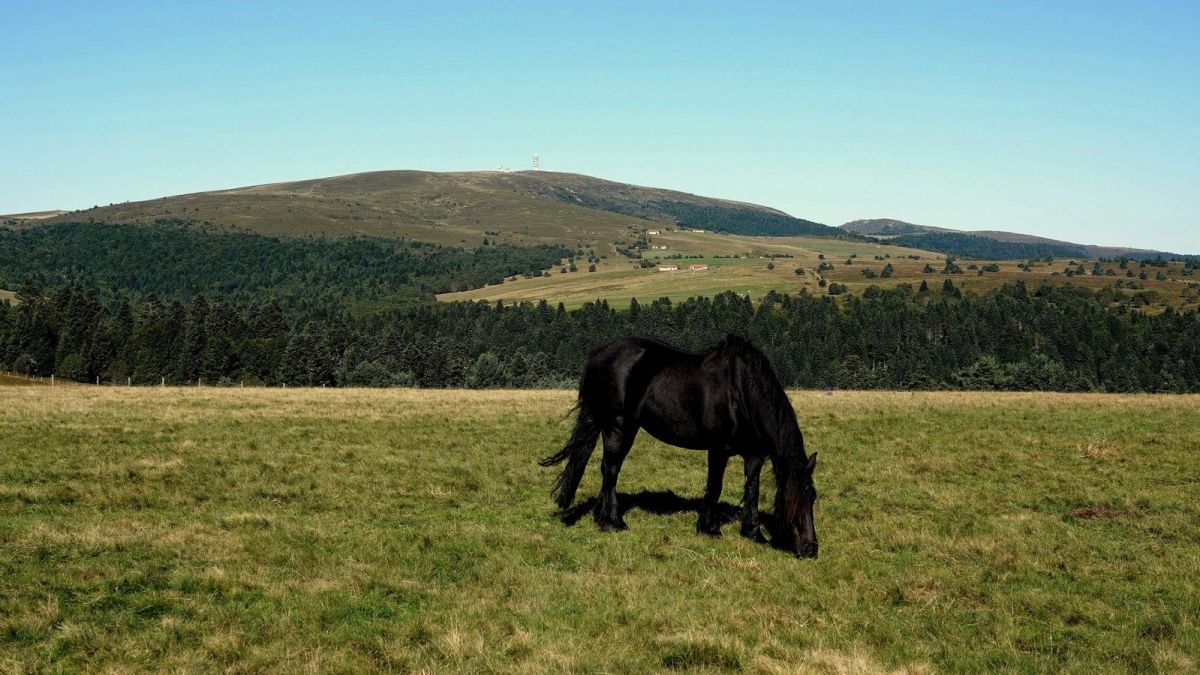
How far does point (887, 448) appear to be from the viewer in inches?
891

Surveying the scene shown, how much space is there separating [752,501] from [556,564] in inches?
140

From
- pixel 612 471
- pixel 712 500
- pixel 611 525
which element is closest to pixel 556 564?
pixel 611 525

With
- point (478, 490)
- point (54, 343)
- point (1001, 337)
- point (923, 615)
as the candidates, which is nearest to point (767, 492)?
point (478, 490)

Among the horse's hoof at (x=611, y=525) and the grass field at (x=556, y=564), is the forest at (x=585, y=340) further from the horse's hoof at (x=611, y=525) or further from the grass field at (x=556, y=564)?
the horse's hoof at (x=611, y=525)

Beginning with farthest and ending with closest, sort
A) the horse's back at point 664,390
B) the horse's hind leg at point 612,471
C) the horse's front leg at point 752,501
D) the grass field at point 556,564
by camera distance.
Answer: the horse's hind leg at point 612,471 < the horse's back at point 664,390 < the horse's front leg at point 752,501 < the grass field at point 556,564

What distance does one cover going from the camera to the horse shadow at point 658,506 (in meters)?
14.3

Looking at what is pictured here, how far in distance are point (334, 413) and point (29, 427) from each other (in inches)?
382

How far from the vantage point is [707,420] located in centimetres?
1300

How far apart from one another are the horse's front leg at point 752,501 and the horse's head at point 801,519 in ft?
3.02

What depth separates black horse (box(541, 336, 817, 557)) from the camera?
40.2 feet

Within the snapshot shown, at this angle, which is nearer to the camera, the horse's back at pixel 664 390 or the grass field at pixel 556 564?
the grass field at pixel 556 564

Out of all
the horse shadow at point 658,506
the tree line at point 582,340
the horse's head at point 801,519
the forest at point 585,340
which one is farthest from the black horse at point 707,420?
the tree line at point 582,340

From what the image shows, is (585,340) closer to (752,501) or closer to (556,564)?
(752,501)

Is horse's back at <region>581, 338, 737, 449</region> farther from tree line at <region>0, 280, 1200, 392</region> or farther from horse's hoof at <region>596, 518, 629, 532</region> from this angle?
tree line at <region>0, 280, 1200, 392</region>
